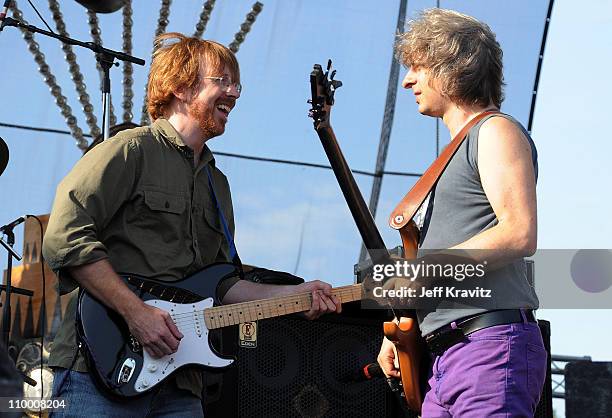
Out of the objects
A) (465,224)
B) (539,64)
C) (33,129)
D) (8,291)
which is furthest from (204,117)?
(539,64)

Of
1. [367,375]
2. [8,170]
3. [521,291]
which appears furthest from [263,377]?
[8,170]

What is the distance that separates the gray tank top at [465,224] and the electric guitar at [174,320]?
0.67m

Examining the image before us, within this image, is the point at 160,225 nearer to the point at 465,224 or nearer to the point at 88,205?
the point at 88,205

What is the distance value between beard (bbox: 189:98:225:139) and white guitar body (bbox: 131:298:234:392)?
0.60m

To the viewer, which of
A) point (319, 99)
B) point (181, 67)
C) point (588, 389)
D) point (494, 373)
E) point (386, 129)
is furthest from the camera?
point (386, 129)

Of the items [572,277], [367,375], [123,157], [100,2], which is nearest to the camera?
[123,157]

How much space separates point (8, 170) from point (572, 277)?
4181 millimetres

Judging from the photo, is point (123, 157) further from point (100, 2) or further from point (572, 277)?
point (100, 2)

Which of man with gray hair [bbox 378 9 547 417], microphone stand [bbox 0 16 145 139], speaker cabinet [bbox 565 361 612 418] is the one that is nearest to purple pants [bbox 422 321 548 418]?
man with gray hair [bbox 378 9 547 417]

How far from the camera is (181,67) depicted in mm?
3426

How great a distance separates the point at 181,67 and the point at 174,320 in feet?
2.93

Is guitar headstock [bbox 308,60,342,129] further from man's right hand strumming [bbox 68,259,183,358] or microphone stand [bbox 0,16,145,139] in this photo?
microphone stand [bbox 0,16,145,139]

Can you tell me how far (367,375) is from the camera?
4035 mm

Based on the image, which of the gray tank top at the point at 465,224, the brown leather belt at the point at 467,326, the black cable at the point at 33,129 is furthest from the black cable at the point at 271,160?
the brown leather belt at the point at 467,326
